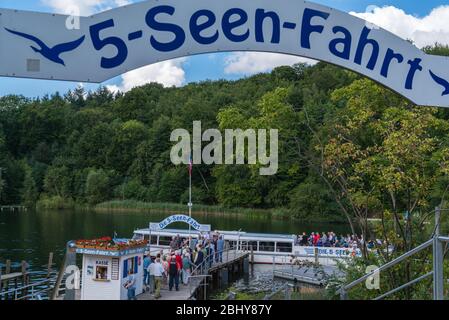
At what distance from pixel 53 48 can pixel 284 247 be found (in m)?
27.9

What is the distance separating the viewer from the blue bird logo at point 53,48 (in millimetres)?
5086

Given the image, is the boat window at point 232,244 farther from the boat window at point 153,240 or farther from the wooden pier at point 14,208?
the wooden pier at point 14,208

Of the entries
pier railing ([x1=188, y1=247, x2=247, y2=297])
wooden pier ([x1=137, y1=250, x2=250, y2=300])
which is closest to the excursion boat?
pier railing ([x1=188, y1=247, x2=247, y2=297])

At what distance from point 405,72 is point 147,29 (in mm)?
2924

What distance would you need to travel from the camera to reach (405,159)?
1042 cm

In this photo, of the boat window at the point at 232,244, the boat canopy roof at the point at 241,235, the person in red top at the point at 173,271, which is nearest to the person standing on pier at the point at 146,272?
the person in red top at the point at 173,271

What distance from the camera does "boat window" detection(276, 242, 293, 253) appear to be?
104 ft

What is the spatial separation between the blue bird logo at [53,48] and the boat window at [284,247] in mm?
27652

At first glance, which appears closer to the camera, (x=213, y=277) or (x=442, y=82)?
(x=442, y=82)

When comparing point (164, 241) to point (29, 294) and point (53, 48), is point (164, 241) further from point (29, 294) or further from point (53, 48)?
point (53, 48)

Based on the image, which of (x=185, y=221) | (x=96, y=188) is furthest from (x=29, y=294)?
(x=96, y=188)

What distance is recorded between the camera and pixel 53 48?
5160mm

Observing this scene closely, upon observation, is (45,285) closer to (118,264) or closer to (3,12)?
(118,264)

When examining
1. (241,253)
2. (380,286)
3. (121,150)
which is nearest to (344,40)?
(380,286)
